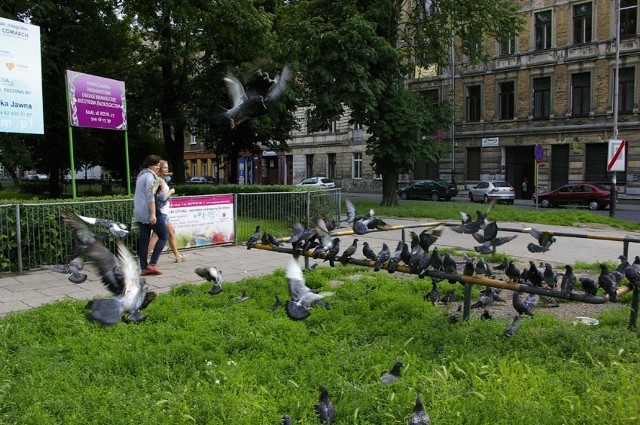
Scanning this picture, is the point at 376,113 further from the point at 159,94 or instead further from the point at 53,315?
the point at 53,315

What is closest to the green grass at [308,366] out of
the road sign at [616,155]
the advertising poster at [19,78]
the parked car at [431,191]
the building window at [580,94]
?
the advertising poster at [19,78]

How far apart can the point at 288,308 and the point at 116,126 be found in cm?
1054

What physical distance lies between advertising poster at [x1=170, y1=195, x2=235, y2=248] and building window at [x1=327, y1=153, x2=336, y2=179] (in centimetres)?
3810

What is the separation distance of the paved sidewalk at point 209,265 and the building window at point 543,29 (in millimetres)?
26981

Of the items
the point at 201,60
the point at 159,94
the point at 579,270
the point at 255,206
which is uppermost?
the point at 201,60

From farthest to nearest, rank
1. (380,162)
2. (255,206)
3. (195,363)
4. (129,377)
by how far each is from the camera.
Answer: (380,162), (255,206), (195,363), (129,377)

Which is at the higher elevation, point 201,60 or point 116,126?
point 201,60

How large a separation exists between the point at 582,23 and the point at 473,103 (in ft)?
28.8

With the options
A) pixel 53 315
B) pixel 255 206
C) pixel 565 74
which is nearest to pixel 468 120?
pixel 565 74

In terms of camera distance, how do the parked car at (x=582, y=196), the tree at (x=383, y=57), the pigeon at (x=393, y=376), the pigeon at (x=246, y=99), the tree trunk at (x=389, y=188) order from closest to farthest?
the pigeon at (x=393, y=376) → the pigeon at (x=246, y=99) → the tree at (x=383, y=57) → the tree trunk at (x=389, y=188) → the parked car at (x=582, y=196)

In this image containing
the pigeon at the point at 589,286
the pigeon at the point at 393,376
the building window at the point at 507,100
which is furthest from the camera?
the building window at the point at 507,100

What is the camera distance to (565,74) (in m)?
34.8

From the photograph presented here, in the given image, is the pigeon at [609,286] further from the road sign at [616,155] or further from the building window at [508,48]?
the building window at [508,48]

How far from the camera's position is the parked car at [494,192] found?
3334cm
